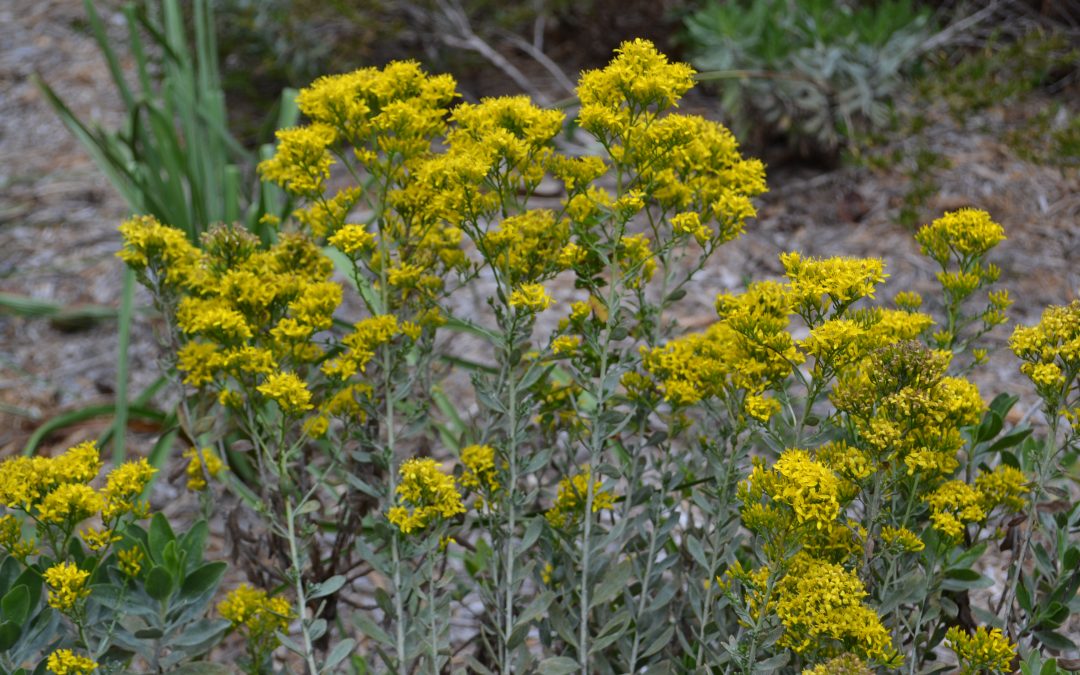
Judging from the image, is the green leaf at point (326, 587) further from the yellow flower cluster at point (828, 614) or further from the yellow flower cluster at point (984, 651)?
the yellow flower cluster at point (984, 651)

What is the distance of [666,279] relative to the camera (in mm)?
2000

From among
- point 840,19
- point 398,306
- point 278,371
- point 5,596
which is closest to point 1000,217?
point 840,19

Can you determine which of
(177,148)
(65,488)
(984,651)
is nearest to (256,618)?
(65,488)

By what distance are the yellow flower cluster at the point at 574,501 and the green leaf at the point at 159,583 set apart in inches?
28.2

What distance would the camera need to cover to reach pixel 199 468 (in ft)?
7.49

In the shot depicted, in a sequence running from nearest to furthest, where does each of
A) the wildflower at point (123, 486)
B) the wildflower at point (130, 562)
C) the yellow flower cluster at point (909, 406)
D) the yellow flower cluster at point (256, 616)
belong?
1. the yellow flower cluster at point (909, 406)
2. the wildflower at point (123, 486)
3. the wildflower at point (130, 562)
4. the yellow flower cluster at point (256, 616)

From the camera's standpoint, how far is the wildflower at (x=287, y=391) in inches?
71.2

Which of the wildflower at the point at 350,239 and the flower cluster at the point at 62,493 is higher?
the wildflower at the point at 350,239

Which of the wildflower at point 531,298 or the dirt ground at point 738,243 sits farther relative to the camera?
the dirt ground at point 738,243

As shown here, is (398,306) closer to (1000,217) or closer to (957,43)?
(1000,217)

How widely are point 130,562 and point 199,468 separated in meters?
0.34

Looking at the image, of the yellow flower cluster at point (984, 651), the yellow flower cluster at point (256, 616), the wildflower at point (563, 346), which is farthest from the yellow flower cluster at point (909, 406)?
the yellow flower cluster at point (256, 616)

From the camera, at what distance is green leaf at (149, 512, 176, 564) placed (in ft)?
6.79

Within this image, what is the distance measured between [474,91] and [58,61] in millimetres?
2636
